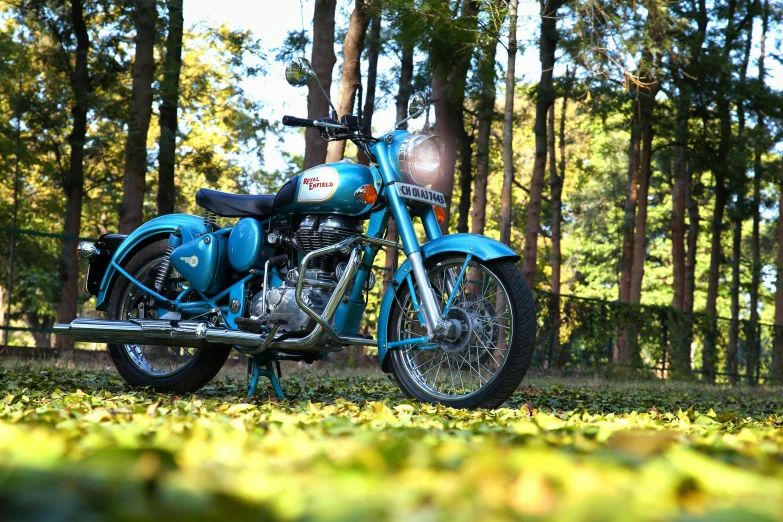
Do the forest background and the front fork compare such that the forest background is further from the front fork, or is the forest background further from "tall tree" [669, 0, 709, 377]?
the front fork

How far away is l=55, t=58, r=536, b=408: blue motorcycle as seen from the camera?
5.25 meters

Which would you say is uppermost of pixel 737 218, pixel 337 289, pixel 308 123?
pixel 737 218

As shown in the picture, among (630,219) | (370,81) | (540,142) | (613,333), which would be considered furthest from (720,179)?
(370,81)

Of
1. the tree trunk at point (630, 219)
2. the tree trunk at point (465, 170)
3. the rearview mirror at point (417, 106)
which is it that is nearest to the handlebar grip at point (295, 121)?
the rearview mirror at point (417, 106)

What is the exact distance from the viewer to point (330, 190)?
559 cm

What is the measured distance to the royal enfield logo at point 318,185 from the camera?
5594 mm

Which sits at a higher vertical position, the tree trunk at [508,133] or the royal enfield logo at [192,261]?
the tree trunk at [508,133]

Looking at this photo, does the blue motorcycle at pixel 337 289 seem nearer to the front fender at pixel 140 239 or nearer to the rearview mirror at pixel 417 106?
the rearview mirror at pixel 417 106

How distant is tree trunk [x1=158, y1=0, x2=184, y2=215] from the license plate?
11017mm

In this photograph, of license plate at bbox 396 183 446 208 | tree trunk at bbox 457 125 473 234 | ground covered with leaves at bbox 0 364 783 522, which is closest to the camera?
ground covered with leaves at bbox 0 364 783 522

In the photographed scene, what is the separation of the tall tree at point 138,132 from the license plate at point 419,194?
9418 millimetres

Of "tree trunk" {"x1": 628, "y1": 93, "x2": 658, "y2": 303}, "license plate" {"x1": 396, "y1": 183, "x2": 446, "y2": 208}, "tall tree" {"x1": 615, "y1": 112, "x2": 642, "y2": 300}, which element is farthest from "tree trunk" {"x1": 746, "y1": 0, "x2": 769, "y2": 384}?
"license plate" {"x1": 396, "y1": 183, "x2": 446, "y2": 208}

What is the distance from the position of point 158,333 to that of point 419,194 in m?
1.91

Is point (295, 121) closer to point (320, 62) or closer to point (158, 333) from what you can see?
point (158, 333)
